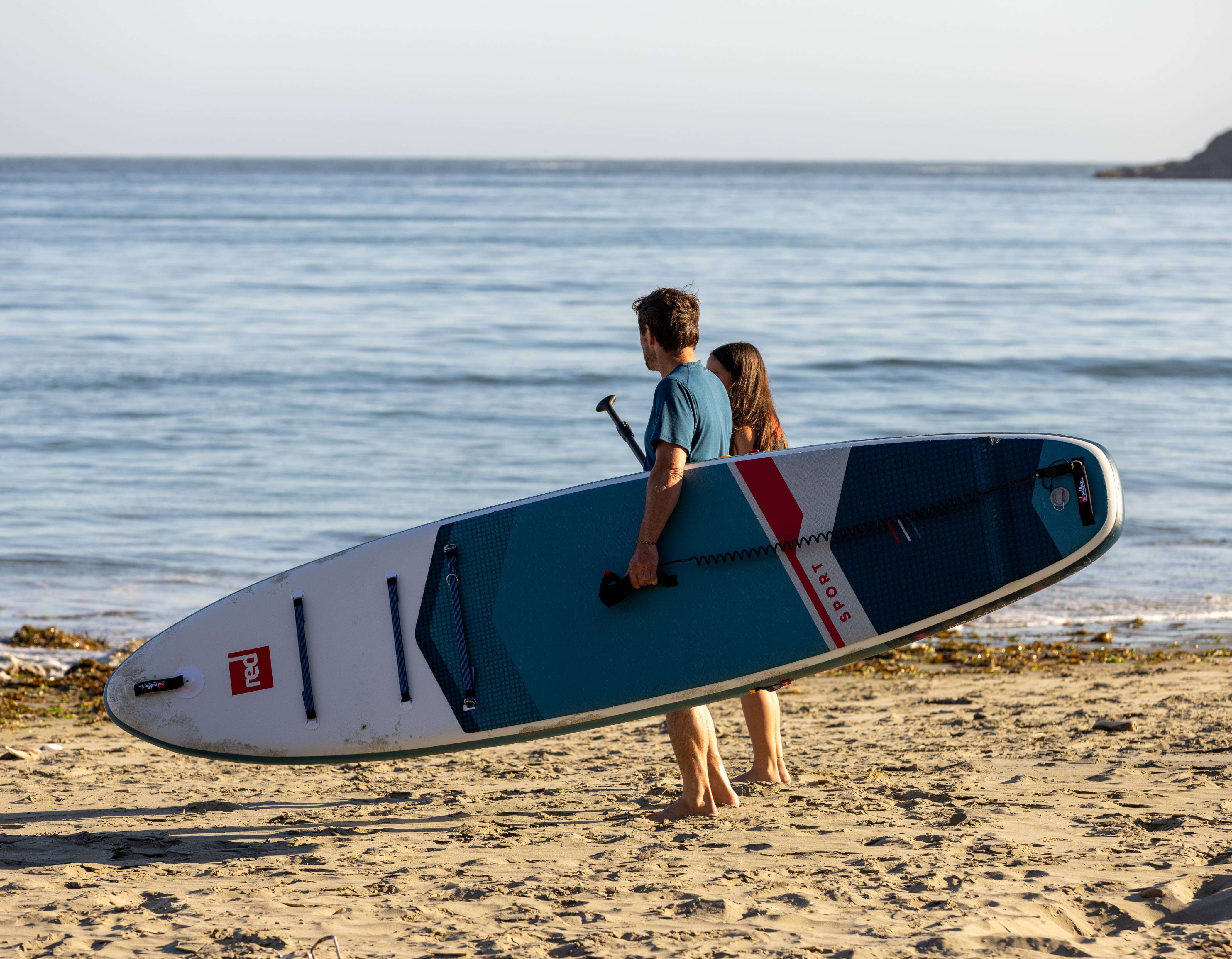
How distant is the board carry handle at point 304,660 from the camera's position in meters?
3.97

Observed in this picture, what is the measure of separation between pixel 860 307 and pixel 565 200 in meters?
44.9

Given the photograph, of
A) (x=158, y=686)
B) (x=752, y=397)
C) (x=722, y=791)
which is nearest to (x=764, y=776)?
(x=722, y=791)

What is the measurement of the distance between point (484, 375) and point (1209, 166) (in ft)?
371

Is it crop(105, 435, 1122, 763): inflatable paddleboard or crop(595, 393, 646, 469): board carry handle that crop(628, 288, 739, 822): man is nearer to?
crop(105, 435, 1122, 763): inflatable paddleboard

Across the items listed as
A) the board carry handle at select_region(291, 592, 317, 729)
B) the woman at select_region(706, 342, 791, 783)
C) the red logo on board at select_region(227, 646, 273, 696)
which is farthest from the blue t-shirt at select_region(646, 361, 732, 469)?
the red logo on board at select_region(227, 646, 273, 696)

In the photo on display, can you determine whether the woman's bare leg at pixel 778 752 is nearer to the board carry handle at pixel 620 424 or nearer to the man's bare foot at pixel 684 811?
the man's bare foot at pixel 684 811

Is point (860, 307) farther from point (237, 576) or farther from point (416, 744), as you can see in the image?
point (416, 744)

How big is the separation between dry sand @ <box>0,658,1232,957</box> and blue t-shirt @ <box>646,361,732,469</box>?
1.17 meters

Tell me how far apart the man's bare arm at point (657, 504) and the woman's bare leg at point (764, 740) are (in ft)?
2.09

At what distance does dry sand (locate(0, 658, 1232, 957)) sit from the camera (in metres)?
2.68

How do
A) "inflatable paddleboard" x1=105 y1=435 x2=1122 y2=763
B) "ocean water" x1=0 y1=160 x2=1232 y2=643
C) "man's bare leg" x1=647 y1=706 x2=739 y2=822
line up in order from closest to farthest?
"man's bare leg" x1=647 y1=706 x2=739 y2=822 < "inflatable paddleboard" x1=105 y1=435 x2=1122 y2=763 < "ocean water" x1=0 y1=160 x2=1232 y2=643

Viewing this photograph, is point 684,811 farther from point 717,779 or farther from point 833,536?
point 833,536

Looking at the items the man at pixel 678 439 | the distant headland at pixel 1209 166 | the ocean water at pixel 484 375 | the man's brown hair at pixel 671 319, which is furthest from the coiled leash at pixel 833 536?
the distant headland at pixel 1209 166

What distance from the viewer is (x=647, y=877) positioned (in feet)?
10.1
